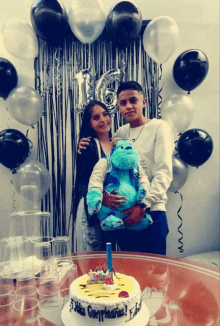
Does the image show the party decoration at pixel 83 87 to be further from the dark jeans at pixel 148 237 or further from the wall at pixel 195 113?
the dark jeans at pixel 148 237

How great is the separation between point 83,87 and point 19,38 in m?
0.51

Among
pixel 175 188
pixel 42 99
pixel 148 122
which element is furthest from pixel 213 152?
pixel 42 99

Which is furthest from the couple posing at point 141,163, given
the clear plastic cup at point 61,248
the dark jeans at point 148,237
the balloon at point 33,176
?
the clear plastic cup at point 61,248

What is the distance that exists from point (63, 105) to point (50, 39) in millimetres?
436

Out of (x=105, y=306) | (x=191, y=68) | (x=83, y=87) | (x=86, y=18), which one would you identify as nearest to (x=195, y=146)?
(x=191, y=68)

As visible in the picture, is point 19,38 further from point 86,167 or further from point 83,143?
point 86,167

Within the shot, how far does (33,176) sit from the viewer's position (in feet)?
6.48

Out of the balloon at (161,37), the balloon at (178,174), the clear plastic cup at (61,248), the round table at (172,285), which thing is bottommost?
the round table at (172,285)

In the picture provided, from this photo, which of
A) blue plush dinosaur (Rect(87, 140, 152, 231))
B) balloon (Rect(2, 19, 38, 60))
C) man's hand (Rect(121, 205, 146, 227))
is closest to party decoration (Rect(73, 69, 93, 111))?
balloon (Rect(2, 19, 38, 60))

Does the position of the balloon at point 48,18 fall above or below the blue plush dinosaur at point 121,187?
above

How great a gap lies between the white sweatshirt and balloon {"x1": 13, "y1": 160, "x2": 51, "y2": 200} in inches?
25.3

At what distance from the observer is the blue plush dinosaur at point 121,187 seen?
168 centimetres

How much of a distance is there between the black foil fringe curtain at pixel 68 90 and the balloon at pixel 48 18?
0.64 feet

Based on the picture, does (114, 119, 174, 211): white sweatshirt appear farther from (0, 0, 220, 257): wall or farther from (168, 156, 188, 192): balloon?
(0, 0, 220, 257): wall
